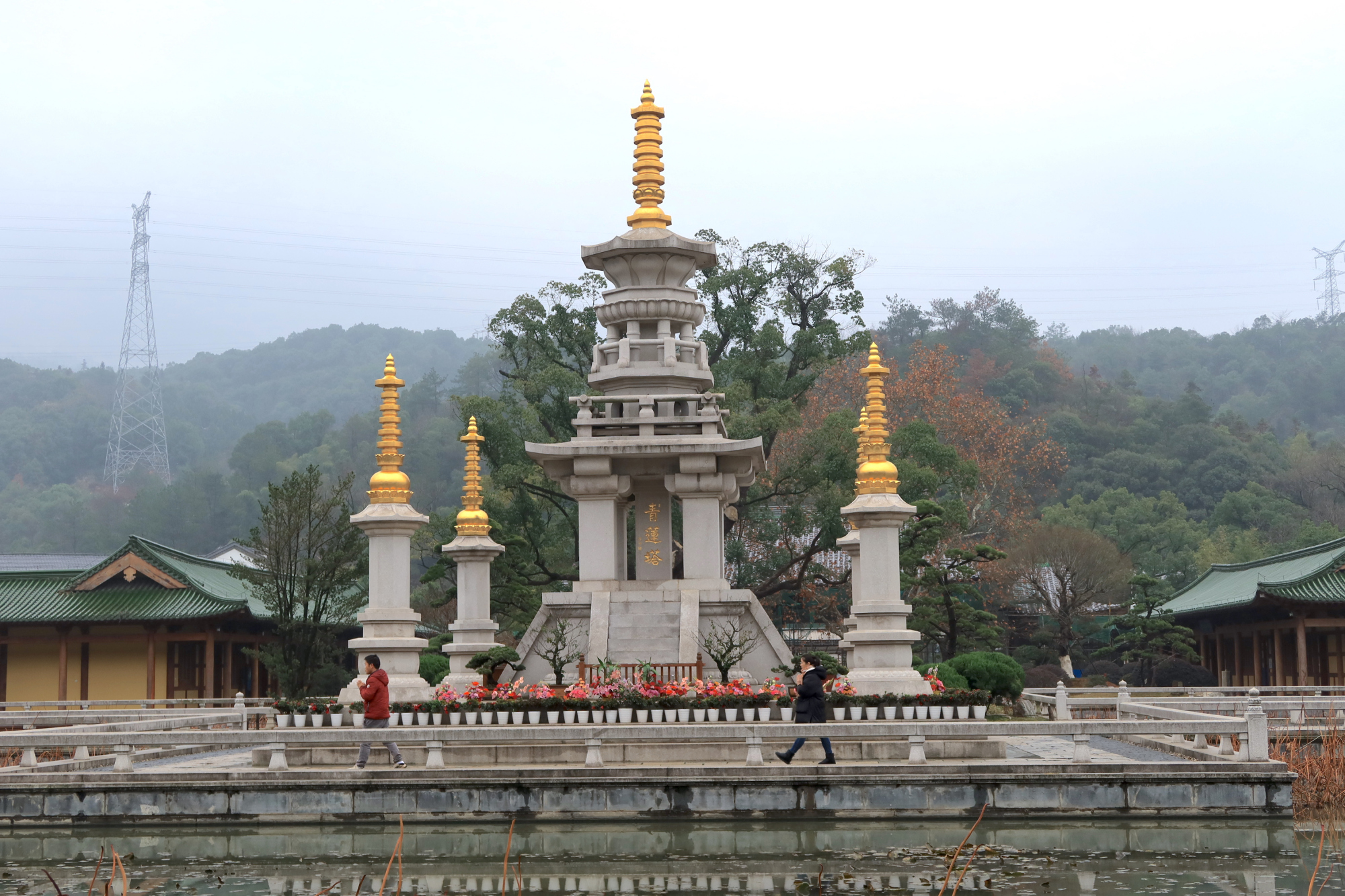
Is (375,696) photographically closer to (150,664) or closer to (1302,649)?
(150,664)

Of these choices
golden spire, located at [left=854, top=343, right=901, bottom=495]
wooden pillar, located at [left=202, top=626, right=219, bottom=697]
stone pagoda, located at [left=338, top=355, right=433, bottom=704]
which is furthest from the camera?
wooden pillar, located at [left=202, top=626, right=219, bottom=697]

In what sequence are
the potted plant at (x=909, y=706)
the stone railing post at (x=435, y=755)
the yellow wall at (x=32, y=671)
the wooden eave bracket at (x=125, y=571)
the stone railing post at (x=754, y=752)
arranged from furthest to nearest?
the yellow wall at (x=32, y=671) < the wooden eave bracket at (x=125, y=571) < the potted plant at (x=909, y=706) < the stone railing post at (x=435, y=755) < the stone railing post at (x=754, y=752)

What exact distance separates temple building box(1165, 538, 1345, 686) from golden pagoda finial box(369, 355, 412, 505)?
27644 millimetres

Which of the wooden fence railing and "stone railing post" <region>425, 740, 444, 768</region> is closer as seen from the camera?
"stone railing post" <region>425, 740, 444, 768</region>

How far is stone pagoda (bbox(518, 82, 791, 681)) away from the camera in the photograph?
2742cm

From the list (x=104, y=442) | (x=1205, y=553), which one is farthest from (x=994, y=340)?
(x=104, y=442)

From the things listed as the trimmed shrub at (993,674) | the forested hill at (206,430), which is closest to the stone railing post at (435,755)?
the trimmed shrub at (993,674)

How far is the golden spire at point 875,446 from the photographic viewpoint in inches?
1025

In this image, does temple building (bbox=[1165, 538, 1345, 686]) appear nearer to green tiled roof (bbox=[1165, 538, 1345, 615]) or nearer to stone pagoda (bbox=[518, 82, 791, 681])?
green tiled roof (bbox=[1165, 538, 1345, 615])

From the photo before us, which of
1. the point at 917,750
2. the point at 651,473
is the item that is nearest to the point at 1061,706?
the point at 651,473

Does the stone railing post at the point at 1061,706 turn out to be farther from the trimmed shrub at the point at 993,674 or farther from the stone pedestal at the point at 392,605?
the stone pedestal at the point at 392,605

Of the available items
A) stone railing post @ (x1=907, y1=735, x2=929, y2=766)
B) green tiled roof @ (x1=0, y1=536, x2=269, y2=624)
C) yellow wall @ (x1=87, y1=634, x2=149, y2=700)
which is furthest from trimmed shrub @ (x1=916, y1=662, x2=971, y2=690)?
yellow wall @ (x1=87, y1=634, x2=149, y2=700)

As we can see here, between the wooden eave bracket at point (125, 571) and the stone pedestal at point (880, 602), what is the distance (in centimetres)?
2618

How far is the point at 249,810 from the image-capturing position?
747 inches
